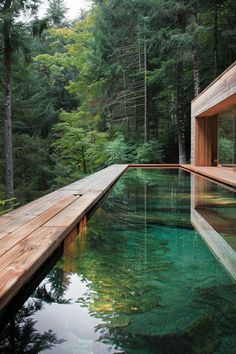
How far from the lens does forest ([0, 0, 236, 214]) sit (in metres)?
11.9

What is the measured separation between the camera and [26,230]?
2.28 metres

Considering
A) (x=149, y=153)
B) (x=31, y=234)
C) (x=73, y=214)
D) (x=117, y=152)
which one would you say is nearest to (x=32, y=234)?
(x=31, y=234)

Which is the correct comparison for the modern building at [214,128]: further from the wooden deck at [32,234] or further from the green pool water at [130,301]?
the green pool water at [130,301]

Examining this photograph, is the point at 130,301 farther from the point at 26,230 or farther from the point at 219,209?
the point at 219,209

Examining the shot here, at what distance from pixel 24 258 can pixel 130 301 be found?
1.65 feet

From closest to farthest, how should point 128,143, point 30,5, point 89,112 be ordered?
point 30,5 < point 128,143 < point 89,112

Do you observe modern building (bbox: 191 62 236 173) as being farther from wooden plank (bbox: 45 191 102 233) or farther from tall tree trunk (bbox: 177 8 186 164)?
wooden plank (bbox: 45 191 102 233)

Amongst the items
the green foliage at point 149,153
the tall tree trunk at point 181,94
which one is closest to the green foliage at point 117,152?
the green foliage at point 149,153

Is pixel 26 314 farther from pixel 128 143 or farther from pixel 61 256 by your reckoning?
pixel 128 143

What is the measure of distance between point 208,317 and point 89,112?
15.7 m

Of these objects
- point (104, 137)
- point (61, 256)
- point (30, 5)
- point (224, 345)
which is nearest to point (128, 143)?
point (104, 137)

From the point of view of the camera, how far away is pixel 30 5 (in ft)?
31.3

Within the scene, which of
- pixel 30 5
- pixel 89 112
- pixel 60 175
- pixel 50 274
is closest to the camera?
pixel 50 274

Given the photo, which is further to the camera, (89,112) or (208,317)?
(89,112)
